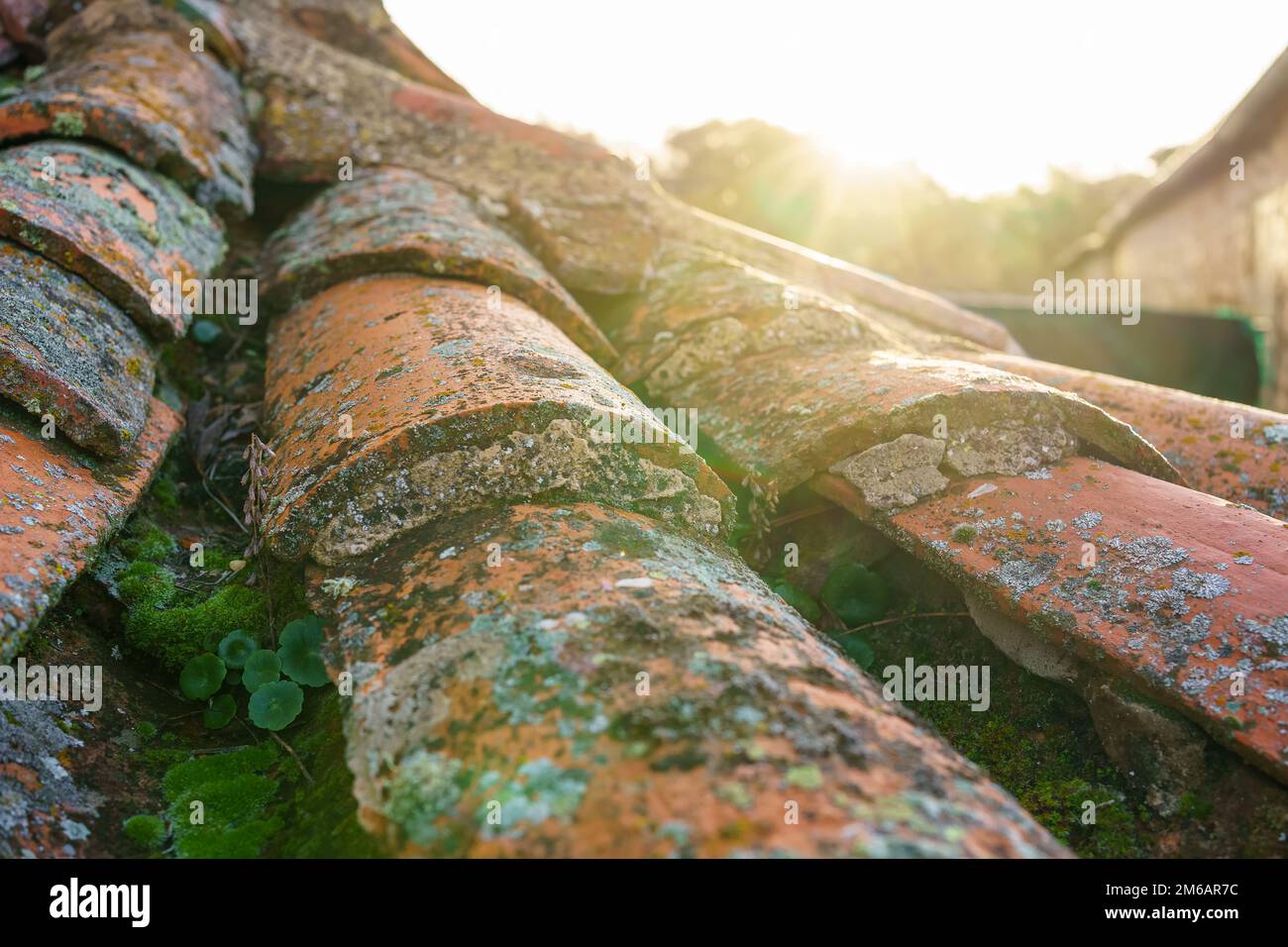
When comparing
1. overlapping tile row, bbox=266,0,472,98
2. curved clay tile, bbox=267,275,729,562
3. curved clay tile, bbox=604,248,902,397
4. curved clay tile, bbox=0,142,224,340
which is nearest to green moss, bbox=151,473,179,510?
curved clay tile, bbox=267,275,729,562

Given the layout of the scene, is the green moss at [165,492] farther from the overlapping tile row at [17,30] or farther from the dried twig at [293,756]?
the overlapping tile row at [17,30]

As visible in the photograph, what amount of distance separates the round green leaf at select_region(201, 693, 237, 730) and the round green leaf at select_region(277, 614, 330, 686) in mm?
162

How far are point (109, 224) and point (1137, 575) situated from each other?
317 cm

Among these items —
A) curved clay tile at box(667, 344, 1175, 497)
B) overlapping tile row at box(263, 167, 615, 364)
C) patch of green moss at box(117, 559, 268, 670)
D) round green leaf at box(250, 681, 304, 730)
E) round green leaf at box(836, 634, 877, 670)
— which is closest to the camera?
round green leaf at box(250, 681, 304, 730)

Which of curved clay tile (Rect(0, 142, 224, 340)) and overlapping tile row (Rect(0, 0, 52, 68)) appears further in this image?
overlapping tile row (Rect(0, 0, 52, 68))

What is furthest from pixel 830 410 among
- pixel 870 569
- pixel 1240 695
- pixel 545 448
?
pixel 1240 695

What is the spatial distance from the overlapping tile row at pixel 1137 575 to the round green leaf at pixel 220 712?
5.67 feet

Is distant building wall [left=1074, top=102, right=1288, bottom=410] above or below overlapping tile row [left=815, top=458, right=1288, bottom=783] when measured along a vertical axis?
above

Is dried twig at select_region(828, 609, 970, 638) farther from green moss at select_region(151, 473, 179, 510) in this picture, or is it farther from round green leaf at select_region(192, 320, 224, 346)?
round green leaf at select_region(192, 320, 224, 346)

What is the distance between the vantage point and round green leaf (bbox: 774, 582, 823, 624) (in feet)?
7.87

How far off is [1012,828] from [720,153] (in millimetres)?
14630

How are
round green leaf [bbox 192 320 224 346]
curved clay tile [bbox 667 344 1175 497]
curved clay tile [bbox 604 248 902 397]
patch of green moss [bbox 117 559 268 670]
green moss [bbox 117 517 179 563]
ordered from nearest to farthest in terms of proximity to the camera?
1. patch of green moss [bbox 117 559 268 670]
2. green moss [bbox 117 517 179 563]
3. curved clay tile [bbox 667 344 1175 497]
4. round green leaf [bbox 192 320 224 346]
5. curved clay tile [bbox 604 248 902 397]

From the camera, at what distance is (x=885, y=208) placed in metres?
20.0
